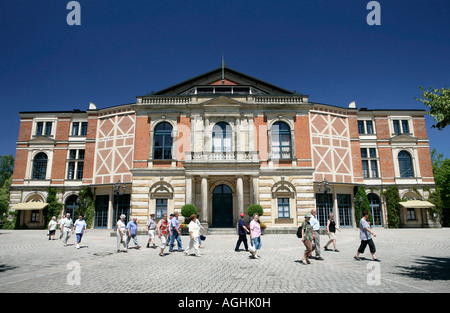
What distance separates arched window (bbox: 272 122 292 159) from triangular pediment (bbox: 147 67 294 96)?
16.1 feet

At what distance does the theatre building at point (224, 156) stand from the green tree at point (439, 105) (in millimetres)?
14213

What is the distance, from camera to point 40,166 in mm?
30766

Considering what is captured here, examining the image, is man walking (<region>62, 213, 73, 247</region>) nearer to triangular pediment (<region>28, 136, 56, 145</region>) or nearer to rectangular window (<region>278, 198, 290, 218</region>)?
rectangular window (<region>278, 198, 290, 218</region>)

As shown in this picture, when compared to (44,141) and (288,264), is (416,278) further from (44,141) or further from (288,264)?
(44,141)

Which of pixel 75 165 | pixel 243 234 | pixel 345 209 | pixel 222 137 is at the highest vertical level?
pixel 222 137

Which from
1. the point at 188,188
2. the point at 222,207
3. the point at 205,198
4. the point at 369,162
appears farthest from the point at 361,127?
the point at 188,188

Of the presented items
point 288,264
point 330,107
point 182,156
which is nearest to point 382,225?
point 330,107

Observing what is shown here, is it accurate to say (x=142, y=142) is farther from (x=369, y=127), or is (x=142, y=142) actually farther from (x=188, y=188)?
(x=369, y=127)

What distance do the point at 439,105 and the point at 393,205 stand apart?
2523cm

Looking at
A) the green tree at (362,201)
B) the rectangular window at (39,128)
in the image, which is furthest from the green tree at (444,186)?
the rectangular window at (39,128)

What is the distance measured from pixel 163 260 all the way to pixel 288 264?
4564 mm

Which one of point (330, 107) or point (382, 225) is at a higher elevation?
point (330, 107)

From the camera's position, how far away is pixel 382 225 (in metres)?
29.5

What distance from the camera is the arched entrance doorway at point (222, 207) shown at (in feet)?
77.4
